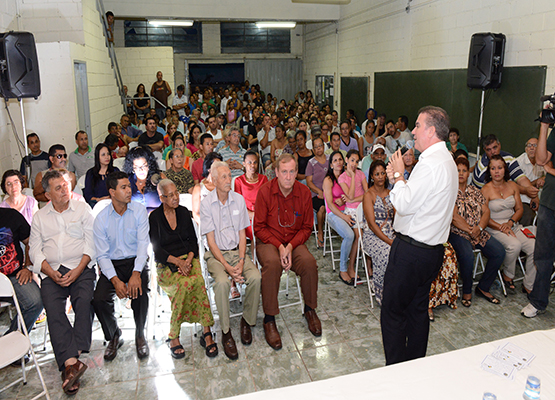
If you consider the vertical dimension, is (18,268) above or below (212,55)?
below

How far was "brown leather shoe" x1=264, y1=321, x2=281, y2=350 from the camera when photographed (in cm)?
319

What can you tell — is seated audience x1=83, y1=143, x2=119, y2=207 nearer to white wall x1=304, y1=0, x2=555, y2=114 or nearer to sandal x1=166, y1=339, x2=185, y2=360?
sandal x1=166, y1=339, x2=185, y2=360

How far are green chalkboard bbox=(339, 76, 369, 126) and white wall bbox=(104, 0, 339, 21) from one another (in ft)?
5.85

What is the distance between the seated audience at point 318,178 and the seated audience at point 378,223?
120cm

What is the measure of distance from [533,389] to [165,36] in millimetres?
14066

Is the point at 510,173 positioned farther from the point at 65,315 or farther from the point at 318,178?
the point at 65,315

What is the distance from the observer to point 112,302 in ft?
10.4

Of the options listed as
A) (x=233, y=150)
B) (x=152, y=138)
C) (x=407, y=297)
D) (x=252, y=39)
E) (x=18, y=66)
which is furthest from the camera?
(x=252, y=39)

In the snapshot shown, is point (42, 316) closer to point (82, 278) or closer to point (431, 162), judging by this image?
point (82, 278)

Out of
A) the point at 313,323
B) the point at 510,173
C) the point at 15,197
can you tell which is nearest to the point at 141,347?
the point at 313,323

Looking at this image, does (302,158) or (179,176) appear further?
(302,158)

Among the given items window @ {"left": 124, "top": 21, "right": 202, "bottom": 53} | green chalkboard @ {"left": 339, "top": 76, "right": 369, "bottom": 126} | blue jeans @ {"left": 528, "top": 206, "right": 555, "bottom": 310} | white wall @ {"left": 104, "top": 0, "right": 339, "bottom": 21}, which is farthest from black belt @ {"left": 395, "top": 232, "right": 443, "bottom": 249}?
window @ {"left": 124, "top": 21, "right": 202, "bottom": 53}

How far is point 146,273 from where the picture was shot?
3.34 meters

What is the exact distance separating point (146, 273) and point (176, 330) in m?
0.52
